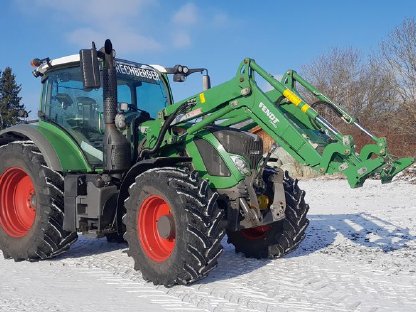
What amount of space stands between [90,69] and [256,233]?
2751 millimetres

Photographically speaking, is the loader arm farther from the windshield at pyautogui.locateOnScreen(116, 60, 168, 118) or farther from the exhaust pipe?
the windshield at pyautogui.locateOnScreen(116, 60, 168, 118)

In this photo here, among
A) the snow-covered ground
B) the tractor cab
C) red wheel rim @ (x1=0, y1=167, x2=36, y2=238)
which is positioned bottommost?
the snow-covered ground

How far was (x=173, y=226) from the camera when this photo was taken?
4953 millimetres

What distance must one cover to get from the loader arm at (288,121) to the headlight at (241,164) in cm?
42

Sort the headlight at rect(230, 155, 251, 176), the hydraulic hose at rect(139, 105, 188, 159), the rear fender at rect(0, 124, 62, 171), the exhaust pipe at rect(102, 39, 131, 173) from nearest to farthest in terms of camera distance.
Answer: the headlight at rect(230, 155, 251, 176) < the hydraulic hose at rect(139, 105, 188, 159) < the exhaust pipe at rect(102, 39, 131, 173) < the rear fender at rect(0, 124, 62, 171)

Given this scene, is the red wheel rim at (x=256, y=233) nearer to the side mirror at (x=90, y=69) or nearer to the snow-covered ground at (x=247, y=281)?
the snow-covered ground at (x=247, y=281)

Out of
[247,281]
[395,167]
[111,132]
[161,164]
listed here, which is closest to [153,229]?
[161,164]

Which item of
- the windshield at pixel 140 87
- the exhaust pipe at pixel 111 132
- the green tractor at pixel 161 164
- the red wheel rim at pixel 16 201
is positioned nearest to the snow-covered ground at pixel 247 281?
the green tractor at pixel 161 164

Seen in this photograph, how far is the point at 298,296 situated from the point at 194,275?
37.0 inches

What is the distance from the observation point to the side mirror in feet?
16.8

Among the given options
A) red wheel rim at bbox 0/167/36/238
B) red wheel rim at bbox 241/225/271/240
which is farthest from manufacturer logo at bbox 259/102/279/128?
red wheel rim at bbox 0/167/36/238

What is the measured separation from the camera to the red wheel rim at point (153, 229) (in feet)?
16.9

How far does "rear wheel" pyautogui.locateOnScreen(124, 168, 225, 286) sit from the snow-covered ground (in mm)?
199

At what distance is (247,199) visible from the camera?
5.26 metres
